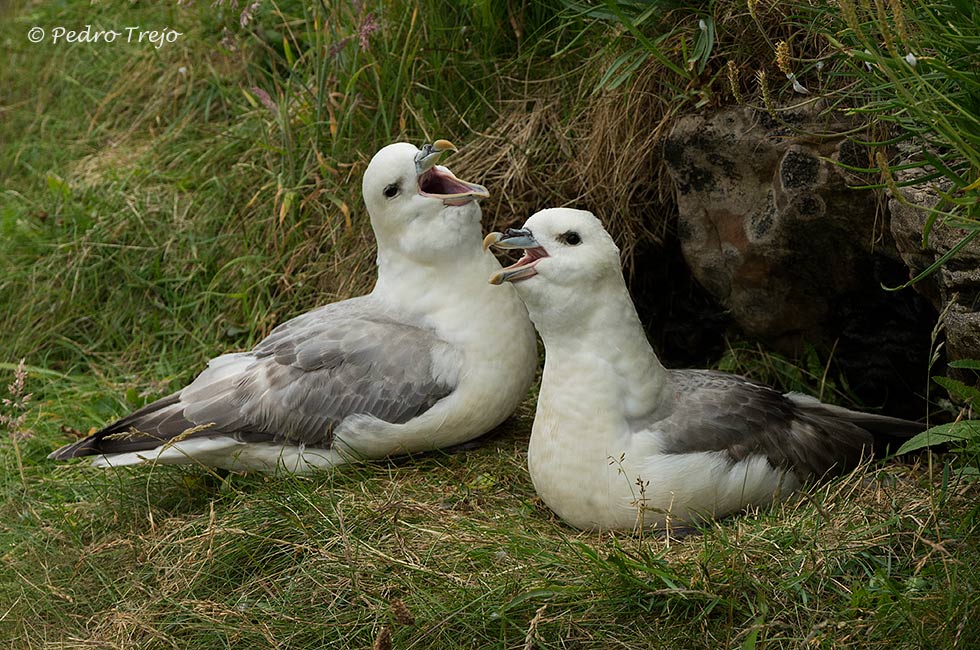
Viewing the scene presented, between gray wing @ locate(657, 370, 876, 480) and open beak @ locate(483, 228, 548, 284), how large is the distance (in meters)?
0.57

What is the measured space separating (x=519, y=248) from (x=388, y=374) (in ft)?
2.33

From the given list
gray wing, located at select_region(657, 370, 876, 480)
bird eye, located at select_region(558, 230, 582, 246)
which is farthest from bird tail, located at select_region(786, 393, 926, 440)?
bird eye, located at select_region(558, 230, 582, 246)

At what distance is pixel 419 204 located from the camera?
3.86 meters

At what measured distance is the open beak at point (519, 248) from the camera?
10.7 ft

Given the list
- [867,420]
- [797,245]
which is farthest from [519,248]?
[867,420]

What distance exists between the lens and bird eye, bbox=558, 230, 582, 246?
3.29 m

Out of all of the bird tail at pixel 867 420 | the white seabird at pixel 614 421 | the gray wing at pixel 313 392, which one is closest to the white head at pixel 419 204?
the gray wing at pixel 313 392

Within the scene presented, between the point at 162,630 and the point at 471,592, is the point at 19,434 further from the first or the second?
the point at 471,592

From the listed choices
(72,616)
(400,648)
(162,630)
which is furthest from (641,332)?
(72,616)

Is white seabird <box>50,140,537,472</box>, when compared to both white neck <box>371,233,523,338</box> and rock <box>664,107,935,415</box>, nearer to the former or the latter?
white neck <box>371,233,523,338</box>

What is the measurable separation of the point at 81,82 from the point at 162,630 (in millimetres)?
3857

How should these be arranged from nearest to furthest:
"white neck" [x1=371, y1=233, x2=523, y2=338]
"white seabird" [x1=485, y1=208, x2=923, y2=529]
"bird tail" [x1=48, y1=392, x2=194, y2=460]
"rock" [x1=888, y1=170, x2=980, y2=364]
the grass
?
the grass → "rock" [x1=888, y1=170, x2=980, y2=364] → "white seabird" [x1=485, y1=208, x2=923, y2=529] → "bird tail" [x1=48, y1=392, x2=194, y2=460] → "white neck" [x1=371, y1=233, x2=523, y2=338]

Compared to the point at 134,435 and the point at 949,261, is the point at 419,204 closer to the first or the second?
the point at 134,435

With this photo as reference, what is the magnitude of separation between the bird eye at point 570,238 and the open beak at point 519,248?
0.21 feet
